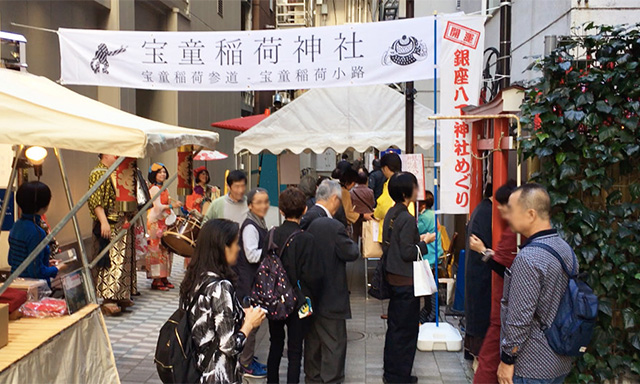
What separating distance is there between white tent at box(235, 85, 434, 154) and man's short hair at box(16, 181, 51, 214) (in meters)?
4.78

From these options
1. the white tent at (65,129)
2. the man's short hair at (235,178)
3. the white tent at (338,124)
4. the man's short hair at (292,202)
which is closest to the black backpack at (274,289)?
the man's short hair at (292,202)

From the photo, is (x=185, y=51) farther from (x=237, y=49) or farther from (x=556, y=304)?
(x=556, y=304)

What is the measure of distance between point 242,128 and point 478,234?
7.67 m

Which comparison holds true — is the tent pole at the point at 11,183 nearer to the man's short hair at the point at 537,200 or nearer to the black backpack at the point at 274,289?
the black backpack at the point at 274,289

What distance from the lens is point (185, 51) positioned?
8.28 meters

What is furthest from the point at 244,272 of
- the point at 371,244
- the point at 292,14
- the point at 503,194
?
the point at 292,14

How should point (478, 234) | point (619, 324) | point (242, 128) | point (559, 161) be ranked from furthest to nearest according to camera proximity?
point (242, 128)
point (478, 234)
point (619, 324)
point (559, 161)

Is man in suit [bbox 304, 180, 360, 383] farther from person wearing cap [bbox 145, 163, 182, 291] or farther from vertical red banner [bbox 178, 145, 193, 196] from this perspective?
person wearing cap [bbox 145, 163, 182, 291]

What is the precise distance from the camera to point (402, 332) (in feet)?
19.7

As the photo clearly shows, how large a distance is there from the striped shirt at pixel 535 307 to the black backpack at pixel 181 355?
1746 mm

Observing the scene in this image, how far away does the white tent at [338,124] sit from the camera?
10.1 m

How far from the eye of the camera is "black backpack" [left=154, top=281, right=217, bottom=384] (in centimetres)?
345

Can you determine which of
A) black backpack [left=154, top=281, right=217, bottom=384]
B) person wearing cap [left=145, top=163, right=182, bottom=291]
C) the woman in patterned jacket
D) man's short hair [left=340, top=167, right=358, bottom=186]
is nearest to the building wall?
person wearing cap [left=145, top=163, right=182, bottom=291]

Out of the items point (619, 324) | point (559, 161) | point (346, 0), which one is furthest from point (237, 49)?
point (346, 0)
